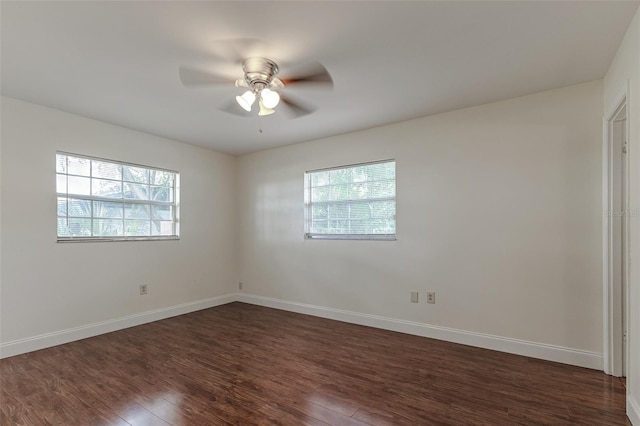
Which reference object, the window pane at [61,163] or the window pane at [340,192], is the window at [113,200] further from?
the window pane at [340,192]

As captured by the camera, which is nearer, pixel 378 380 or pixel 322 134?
pixel 378 380

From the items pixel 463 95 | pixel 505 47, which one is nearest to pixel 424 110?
pixel 463 95

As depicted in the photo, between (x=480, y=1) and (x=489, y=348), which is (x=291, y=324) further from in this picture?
(x=480, y=1)

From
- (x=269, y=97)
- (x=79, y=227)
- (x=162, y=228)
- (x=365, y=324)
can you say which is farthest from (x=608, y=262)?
(x=79, y=227)

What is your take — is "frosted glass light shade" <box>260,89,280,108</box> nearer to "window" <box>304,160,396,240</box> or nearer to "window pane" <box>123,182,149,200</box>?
"window" <box>304,160,396,240</box>

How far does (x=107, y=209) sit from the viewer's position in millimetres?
3645

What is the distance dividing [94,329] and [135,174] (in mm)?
1843

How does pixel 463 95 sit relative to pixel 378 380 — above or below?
above

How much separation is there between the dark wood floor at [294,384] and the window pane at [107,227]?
3.78 feet

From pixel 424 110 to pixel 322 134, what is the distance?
1341 mm

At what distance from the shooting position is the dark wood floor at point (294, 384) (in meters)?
1.93

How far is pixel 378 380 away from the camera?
2.38 metres

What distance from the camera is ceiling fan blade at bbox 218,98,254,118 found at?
3.00m

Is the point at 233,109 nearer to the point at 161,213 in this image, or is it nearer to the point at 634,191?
the point at 161,213
